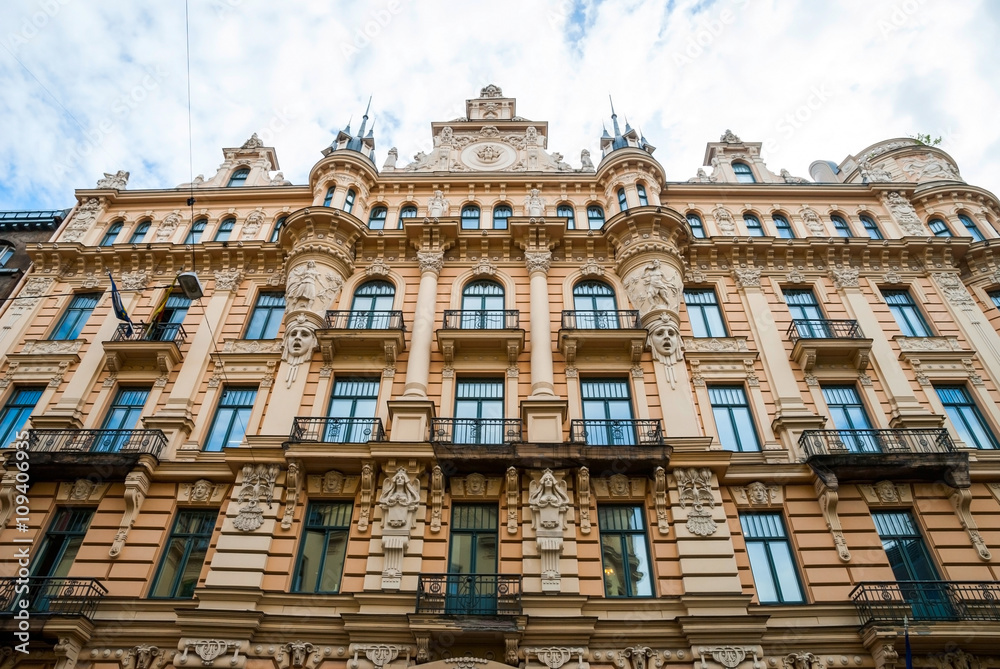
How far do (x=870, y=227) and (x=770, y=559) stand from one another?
1618 centimetres

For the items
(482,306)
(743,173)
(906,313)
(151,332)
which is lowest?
(151,332)

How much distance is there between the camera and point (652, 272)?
2162 centimetres

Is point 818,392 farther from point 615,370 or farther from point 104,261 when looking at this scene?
point 104,261

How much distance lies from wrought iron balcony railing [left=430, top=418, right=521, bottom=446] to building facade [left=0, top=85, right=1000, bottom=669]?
10cm

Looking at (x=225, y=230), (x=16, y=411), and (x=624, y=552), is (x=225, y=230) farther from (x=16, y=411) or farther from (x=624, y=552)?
(x=624, y=552)

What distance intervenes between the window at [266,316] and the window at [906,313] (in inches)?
872

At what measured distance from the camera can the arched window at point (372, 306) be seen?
21.3 meters

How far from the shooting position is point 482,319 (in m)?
21.3

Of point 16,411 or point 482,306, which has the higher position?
point 482,306

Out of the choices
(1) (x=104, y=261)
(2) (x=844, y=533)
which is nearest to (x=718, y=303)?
(2) (x=844, y=533)

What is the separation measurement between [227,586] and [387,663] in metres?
4.41

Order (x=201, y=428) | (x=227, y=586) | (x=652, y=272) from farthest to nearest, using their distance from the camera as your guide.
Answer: (x=652, y=272), (x=201, y=428), (x=227, y=586)

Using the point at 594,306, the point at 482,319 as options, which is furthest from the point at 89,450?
the point at 594,306

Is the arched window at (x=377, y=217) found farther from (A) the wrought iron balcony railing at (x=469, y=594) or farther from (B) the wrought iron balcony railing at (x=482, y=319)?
(A) the wrought iron balcony railing at (x=469, y=594)
